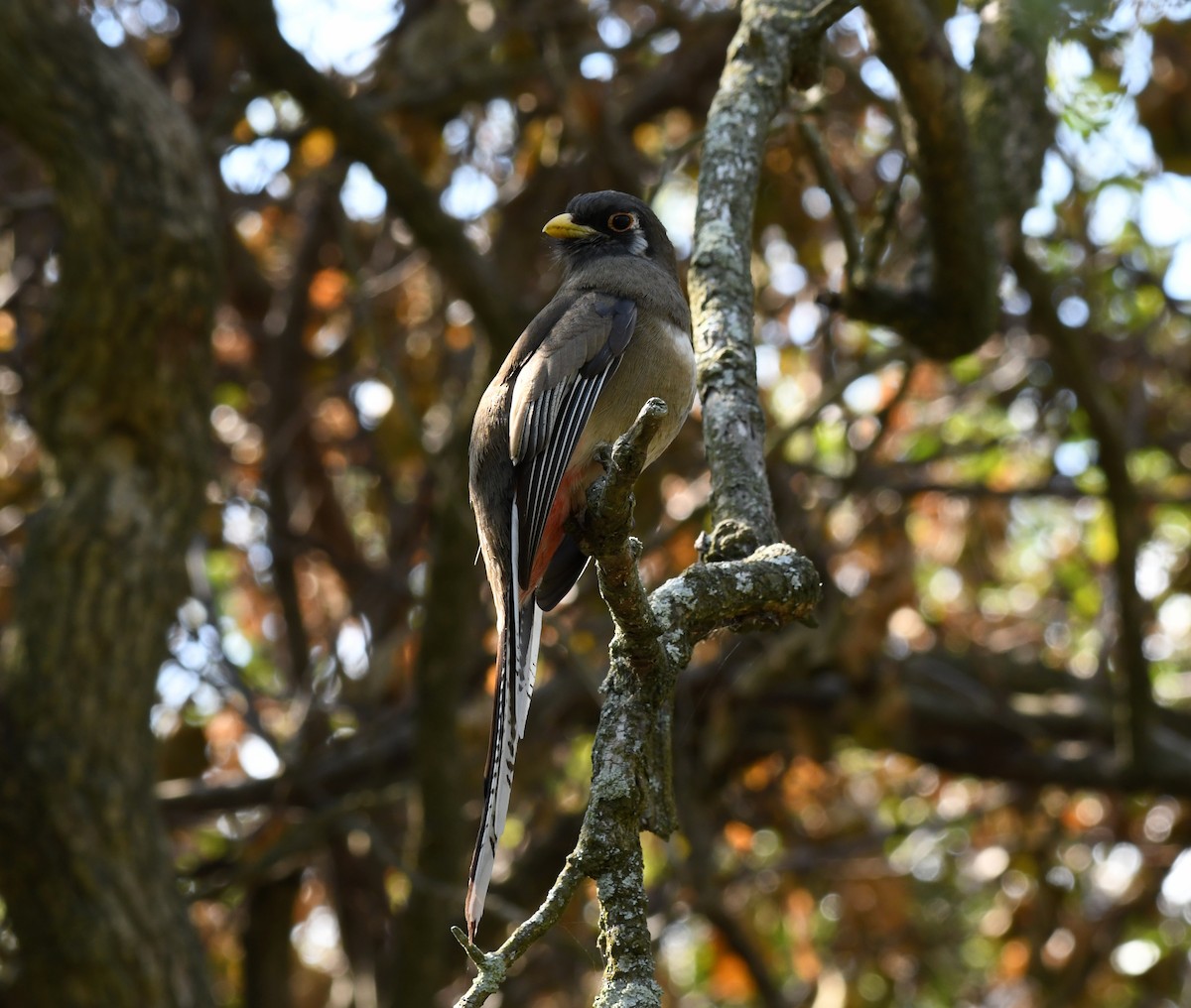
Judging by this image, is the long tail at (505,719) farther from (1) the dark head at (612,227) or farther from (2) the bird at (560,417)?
(1) the dark head at (612,227)

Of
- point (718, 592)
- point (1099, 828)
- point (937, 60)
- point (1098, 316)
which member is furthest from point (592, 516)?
point (1099, 828)

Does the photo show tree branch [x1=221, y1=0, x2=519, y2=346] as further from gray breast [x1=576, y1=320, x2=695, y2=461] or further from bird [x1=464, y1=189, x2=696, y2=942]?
gray breast [x1=576, y1=320, x2=695, y2=461]

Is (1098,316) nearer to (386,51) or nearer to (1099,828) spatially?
(1099,828)

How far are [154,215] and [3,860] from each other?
2187mm

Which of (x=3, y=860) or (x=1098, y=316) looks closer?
(x=3, y=860)

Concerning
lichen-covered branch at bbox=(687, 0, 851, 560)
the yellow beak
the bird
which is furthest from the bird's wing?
the yellow beak

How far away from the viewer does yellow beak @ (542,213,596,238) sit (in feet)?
13.8

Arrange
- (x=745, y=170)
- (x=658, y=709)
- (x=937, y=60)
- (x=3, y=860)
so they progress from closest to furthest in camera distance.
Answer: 1. (x=658, y=709)
2. (x=745, y=170)
3. (x=937, y=60)
4. (x=3, y=860)

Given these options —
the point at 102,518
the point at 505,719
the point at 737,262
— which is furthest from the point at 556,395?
the point at 102,518

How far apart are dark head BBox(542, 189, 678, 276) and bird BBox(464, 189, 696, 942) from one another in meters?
0.30

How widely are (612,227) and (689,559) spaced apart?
8.58 ft

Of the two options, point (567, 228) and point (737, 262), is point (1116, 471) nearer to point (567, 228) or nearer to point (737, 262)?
point (567, 228)

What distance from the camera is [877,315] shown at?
13.5 ft

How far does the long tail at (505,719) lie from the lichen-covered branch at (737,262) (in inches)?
20.7
